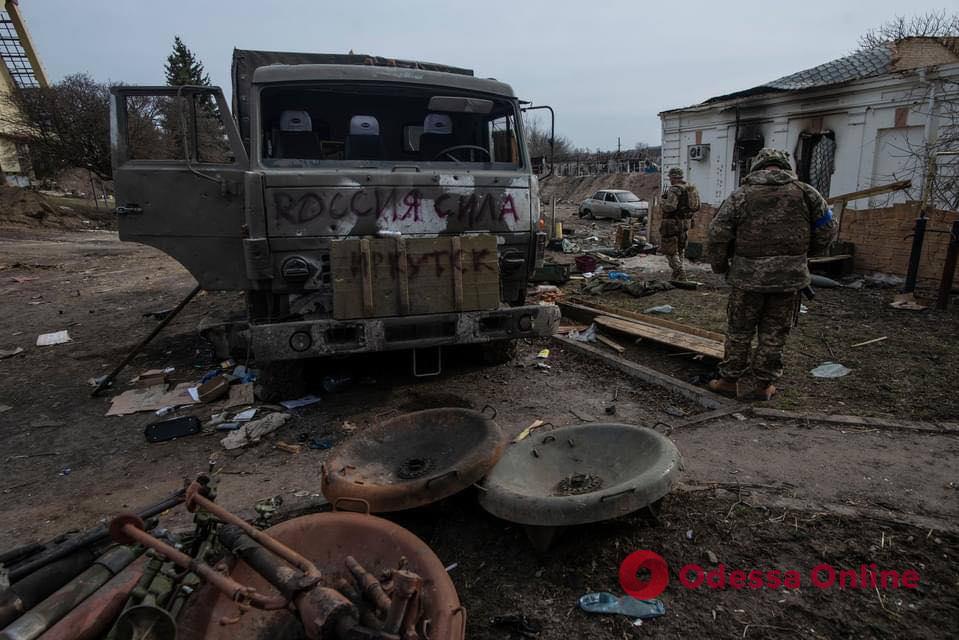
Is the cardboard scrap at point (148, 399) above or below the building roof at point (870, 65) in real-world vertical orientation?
below

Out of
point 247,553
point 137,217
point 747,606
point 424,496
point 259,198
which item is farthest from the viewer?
point 137,217

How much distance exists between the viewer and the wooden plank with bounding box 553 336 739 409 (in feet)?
13.9

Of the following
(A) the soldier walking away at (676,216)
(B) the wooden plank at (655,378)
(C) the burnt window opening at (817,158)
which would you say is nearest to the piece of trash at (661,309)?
(B) the wooden plank at (655,378)

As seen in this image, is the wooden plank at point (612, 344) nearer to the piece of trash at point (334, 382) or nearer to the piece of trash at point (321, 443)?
the piece of trash at point (334, 382)

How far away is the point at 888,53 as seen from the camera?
12.8m

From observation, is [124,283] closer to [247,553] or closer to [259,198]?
[259,198]

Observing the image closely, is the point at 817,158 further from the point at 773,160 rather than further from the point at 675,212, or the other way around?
the point at 773,160

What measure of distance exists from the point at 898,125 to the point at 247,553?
550 inches

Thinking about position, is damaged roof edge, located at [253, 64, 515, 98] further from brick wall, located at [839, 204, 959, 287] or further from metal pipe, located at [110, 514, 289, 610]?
brick wall, located at [839, 204, 959, 287]

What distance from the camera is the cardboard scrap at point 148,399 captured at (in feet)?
15.1

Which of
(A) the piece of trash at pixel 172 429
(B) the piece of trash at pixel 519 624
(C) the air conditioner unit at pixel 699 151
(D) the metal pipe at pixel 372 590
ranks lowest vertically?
(A) the piece of trash at pixel 172 429

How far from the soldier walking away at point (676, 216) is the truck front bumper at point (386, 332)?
19.0 ft

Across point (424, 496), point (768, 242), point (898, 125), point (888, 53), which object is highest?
point (888, 53)

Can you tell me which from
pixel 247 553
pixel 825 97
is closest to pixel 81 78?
pixel 825 97
